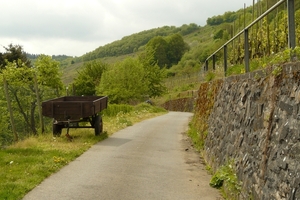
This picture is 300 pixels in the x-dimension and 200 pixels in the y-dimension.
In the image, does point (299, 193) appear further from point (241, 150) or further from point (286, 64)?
point (241, 150)

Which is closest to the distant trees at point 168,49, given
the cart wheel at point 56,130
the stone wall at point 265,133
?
the cart wheel at point 56,130

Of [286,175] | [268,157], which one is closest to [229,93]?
[268,157]

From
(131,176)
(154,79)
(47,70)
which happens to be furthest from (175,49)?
(131,176)

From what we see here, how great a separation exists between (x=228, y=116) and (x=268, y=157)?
147 inches

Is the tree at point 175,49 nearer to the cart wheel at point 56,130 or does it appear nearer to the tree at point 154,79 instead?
the tree at point 154,79

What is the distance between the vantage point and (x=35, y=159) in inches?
412

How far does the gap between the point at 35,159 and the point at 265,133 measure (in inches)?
262

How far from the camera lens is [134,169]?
32.1ft

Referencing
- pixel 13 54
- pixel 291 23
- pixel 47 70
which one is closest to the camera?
pixel 291 23

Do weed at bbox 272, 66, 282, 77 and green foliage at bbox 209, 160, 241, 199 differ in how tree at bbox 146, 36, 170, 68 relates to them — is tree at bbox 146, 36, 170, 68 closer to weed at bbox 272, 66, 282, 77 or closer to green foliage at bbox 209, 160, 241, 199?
green foliage at bbox 209, 160, 241, 199

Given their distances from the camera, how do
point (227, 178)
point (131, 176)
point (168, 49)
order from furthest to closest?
point (168, 49), point (131, 176), point (227, 178)

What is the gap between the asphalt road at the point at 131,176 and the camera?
750 cm

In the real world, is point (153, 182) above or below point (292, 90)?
below

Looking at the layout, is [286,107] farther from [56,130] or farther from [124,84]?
[124,84]
